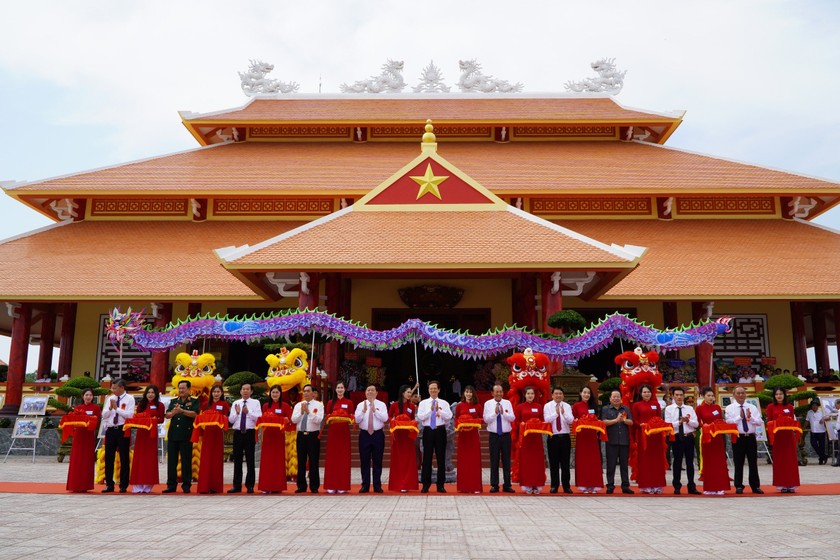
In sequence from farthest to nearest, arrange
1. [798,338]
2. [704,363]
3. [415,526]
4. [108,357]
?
[108,357], [798,338], [704,363], [415,526]

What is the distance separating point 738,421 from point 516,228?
21.1 feet

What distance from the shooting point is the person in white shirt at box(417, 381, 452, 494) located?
10008mm

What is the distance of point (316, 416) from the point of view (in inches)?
395

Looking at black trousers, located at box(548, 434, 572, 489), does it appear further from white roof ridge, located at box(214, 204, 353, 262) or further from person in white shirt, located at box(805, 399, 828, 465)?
white roof ridge, located at box(214, 204, 353, 262)

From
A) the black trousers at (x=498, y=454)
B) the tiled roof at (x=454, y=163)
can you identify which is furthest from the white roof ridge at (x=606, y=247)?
the black trousers at (x=498, y=454)

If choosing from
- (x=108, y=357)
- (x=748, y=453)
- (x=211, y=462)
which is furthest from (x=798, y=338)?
(x=108, y=357)

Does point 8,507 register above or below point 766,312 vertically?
below

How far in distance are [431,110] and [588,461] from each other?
14.9 m

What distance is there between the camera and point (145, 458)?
9.86m

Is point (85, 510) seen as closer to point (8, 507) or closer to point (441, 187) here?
point (8, 507)

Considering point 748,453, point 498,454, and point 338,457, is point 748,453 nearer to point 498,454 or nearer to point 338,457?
point 498,454

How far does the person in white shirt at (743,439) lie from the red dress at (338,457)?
5015 millimetres

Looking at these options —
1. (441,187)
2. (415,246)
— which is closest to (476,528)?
(415,246)

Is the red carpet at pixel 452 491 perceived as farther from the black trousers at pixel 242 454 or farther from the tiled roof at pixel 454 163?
the tiled roof at pixel 454 163
